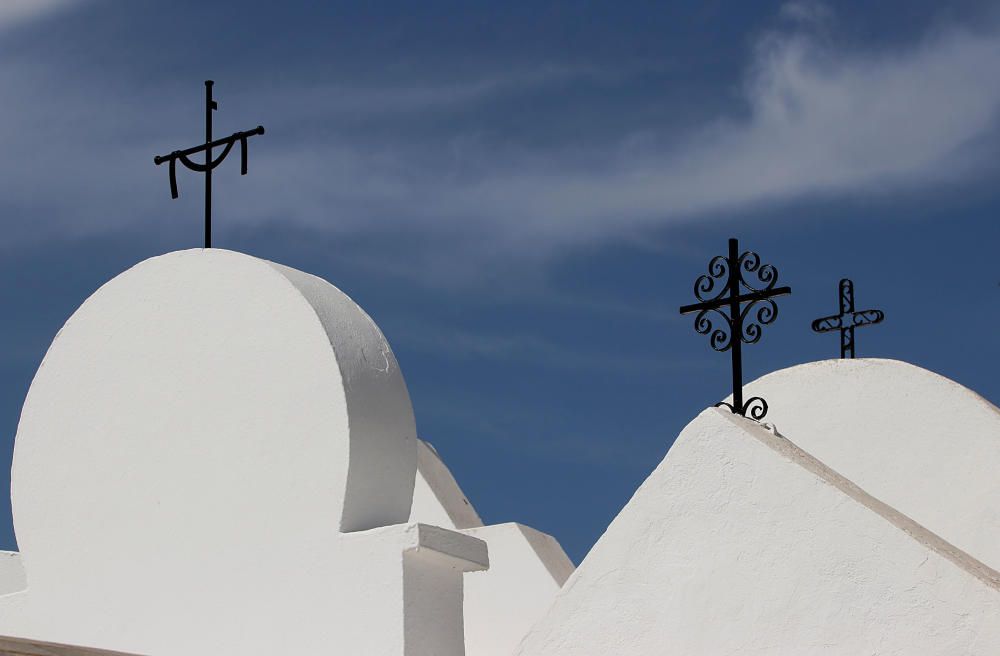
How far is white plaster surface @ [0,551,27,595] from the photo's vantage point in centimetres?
1010

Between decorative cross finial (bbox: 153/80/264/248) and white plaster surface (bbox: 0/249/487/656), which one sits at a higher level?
decorative cross finial (bbox: 153/80/264/248)

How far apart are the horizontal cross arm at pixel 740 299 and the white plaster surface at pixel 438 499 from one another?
3610 millimetres

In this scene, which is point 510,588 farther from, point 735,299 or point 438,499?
point 735,299

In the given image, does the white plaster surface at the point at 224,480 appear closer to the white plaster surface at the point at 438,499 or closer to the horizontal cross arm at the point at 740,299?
the horizontal cross arm at the point at 740,299

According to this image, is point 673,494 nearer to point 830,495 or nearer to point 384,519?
point 830,495

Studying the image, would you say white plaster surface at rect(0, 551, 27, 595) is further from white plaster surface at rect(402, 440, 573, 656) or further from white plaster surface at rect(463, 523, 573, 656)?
white plaster surface at rect(463, 523, 573, 656)

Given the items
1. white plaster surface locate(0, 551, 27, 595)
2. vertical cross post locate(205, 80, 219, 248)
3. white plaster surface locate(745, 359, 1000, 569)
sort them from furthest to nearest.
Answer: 1. white plaster surface locate(745, 359, 1000, 569)
2. white plaster surface locate(0, 551, 27, 595)
3. vertical cross post locate(205, 80, 219, 248)

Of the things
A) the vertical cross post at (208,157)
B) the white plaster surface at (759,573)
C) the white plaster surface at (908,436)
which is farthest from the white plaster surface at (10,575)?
the white plaster surface at (908,436)

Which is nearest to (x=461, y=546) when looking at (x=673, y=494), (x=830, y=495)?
(x=673, y=494)

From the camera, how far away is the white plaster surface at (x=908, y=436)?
1051cm

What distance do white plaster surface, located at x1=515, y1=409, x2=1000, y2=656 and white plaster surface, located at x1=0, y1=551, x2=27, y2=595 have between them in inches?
154

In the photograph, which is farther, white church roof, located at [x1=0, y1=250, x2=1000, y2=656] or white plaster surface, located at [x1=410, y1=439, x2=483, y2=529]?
white plaster surface, located at [x1=410, y1=439, x2=483, y2=529]

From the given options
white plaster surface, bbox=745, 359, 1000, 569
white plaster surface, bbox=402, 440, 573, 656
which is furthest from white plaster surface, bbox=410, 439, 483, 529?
white plaster surface, bbox=745, 359, 1000, 569

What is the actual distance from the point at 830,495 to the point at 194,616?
10.6 feet
